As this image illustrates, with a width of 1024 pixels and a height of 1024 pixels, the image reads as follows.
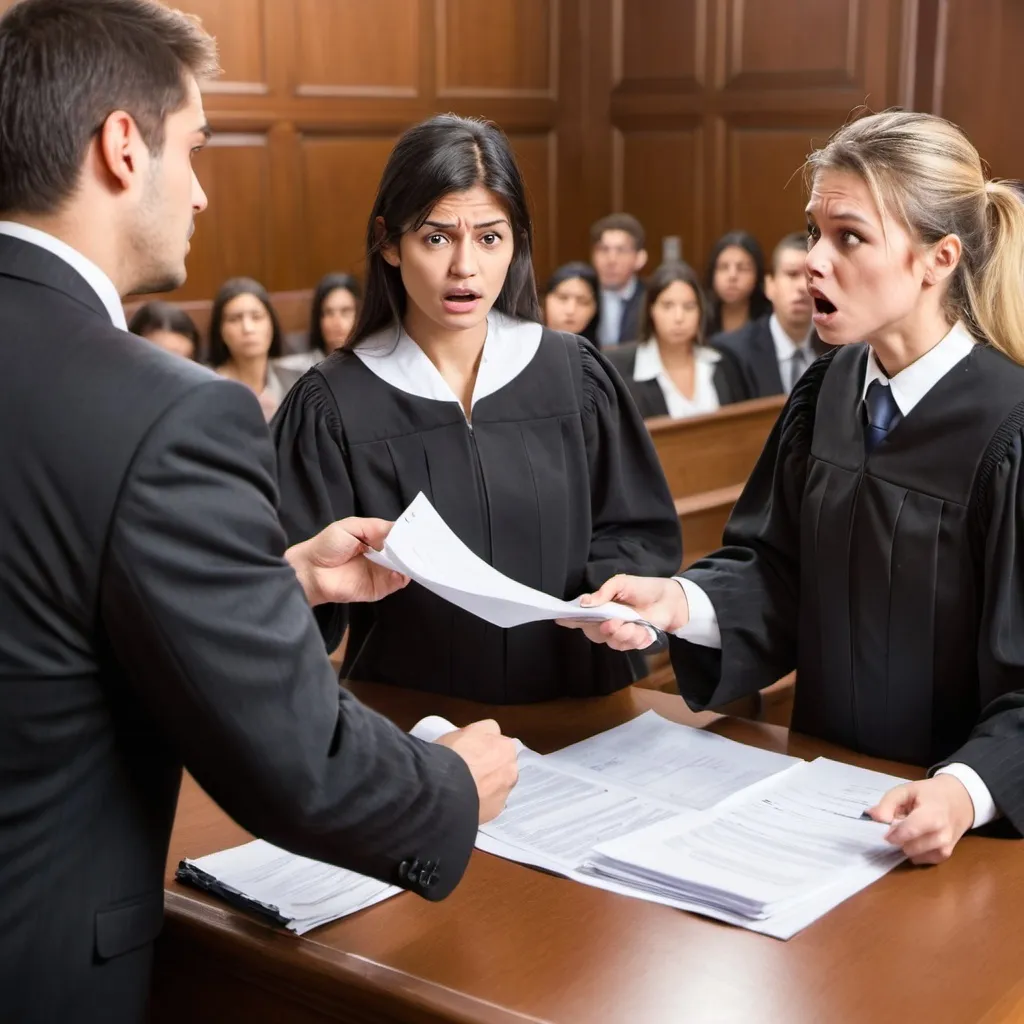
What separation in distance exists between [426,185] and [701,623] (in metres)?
0.87

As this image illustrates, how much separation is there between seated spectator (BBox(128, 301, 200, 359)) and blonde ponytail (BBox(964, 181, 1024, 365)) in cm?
485

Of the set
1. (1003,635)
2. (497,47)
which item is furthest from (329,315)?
(1003,635)

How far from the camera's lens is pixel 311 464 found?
250 cm

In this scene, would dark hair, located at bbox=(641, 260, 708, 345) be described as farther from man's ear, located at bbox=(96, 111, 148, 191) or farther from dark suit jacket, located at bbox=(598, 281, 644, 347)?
man's ear, located at bbox=(96, 111, 148, 191)

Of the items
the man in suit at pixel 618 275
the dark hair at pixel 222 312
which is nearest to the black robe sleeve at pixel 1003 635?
the dark hair at pixel 222 312

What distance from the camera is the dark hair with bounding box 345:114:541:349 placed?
96.6 inches

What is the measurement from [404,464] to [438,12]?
25.6ft

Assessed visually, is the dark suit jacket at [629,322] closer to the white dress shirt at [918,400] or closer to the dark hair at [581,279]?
the dark hair at [581,279]

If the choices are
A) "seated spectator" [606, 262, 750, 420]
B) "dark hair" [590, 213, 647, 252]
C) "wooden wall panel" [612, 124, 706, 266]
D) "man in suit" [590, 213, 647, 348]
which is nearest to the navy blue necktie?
"seated spectator" [606, 262, 750, 420]

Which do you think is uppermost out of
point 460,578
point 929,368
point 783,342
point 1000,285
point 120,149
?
point 120,149

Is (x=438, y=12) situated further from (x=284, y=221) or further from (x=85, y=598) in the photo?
(x=85, y=598)

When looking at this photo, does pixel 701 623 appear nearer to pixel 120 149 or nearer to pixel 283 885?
pixel 283 885

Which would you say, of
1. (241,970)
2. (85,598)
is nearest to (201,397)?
(85,598)

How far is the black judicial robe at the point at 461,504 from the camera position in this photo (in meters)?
2.52
